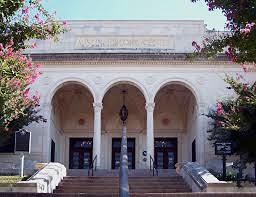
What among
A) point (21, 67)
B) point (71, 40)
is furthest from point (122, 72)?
point (21, 67)

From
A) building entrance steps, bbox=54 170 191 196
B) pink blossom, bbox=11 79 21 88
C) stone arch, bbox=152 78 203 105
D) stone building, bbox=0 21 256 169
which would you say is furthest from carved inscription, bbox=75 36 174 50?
pink blossom, bbox=11 79 21 88

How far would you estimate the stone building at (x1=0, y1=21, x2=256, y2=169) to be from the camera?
27844mm

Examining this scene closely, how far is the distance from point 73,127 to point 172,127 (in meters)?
6.08

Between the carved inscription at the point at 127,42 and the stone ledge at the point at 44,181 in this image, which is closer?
the stone ledge at the point at 44,181

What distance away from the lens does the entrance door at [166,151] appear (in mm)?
32062

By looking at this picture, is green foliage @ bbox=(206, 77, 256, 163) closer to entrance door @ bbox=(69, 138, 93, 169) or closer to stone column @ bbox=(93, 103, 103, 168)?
stone column @ bbox=(93, 103, 103, 168)

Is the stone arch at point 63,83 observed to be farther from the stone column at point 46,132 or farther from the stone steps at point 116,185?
the stone steps at point 116,185

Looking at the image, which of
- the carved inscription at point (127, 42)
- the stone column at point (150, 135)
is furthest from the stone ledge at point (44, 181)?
the carved inscription at point (127, 42)

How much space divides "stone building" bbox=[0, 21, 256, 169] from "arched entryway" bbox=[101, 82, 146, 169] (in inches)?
2.4

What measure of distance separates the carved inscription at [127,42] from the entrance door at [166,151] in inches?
257

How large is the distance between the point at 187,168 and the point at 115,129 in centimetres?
1424

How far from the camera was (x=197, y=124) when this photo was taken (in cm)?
2803

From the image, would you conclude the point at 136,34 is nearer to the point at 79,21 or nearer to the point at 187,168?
the point at 79,21

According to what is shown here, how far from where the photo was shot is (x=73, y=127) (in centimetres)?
3275
